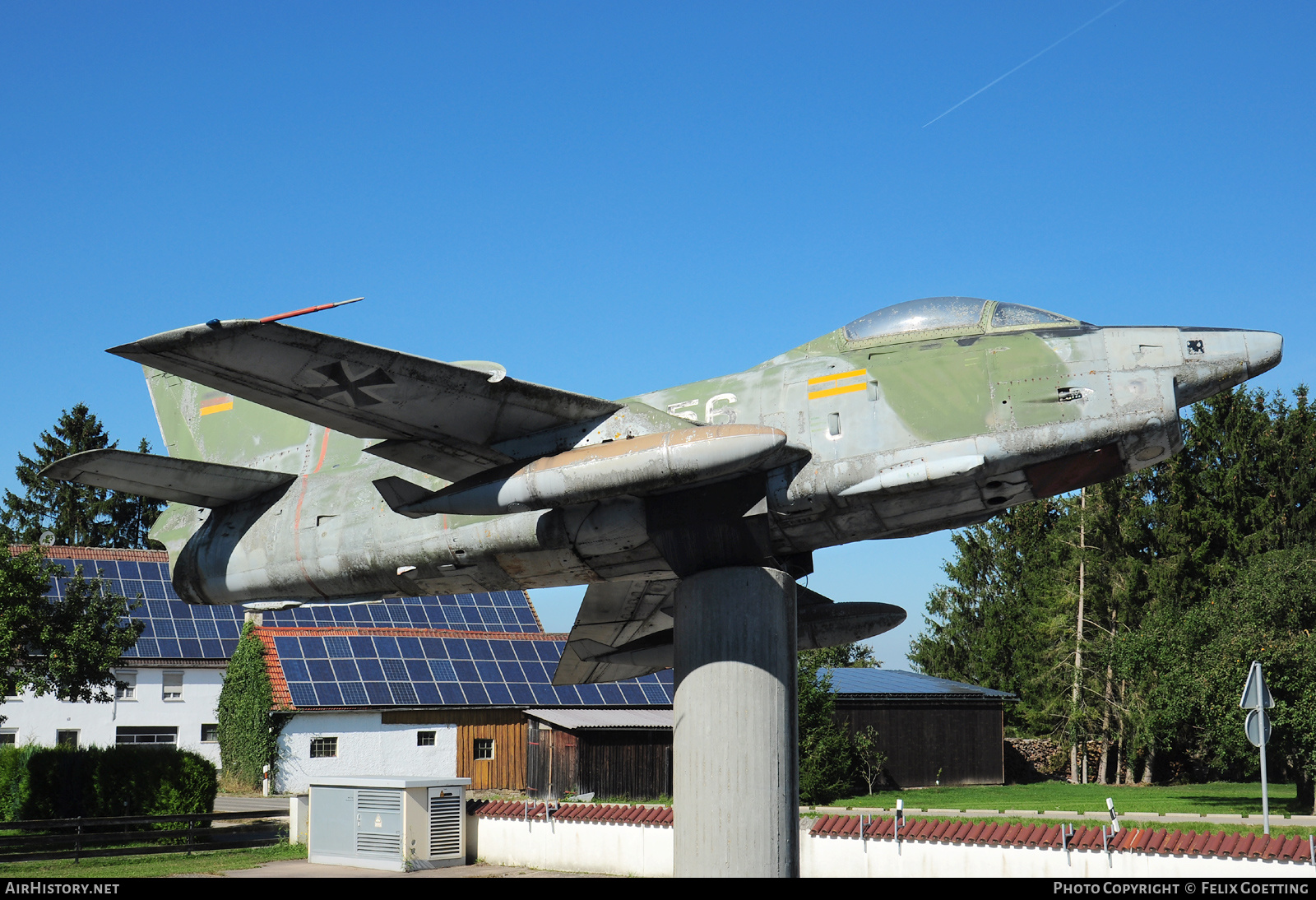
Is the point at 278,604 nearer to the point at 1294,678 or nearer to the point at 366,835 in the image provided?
the point at 366,835

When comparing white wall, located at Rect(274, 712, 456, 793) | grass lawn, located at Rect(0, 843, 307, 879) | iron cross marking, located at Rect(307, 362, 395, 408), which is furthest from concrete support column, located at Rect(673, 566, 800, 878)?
white wall, located at Rect(274, 712, 456, 793)

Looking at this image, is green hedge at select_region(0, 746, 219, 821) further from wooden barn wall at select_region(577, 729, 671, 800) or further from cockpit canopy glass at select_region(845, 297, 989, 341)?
cockpit canopy glass at select_region(845, 297, 989, 341)

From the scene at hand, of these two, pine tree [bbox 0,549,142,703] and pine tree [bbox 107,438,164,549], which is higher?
pine tree [bbox 107,438,164,549]

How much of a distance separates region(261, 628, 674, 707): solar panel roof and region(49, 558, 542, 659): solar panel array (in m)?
1.64

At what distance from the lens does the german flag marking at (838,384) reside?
43.0 ft

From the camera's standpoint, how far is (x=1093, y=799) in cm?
3875

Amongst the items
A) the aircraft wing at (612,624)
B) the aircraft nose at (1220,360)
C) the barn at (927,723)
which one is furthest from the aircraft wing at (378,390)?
the barn at (927,723)

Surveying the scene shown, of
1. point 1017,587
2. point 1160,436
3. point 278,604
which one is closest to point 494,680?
point 278,604

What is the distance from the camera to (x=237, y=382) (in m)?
12.0

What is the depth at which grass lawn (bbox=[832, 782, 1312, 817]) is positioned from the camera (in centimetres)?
3322

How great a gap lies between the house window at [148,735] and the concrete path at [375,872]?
67.8ft

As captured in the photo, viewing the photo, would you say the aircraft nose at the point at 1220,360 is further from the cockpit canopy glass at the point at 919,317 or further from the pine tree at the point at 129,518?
the pine tree at the point at 129,518

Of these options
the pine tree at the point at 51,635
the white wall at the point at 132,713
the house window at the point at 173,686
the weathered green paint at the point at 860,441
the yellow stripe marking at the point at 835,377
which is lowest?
the white wall at the point at 132,713

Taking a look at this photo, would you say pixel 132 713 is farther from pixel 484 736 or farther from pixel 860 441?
pixel 860 441
